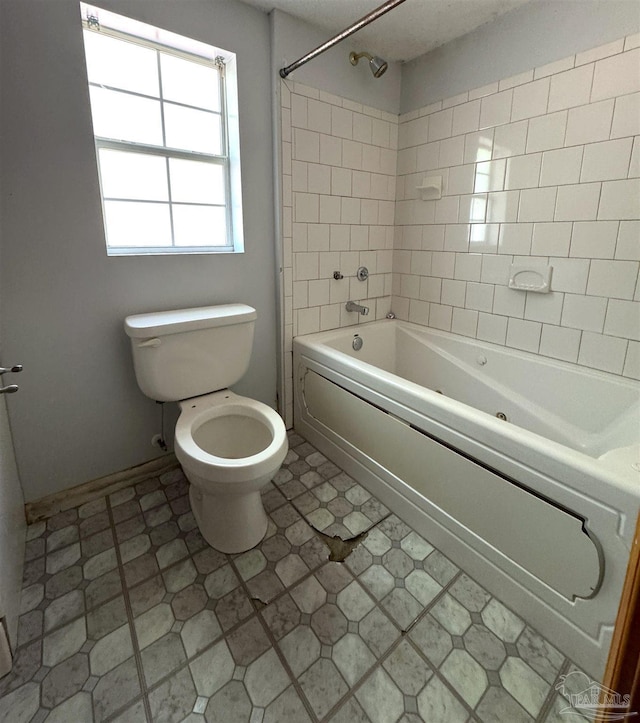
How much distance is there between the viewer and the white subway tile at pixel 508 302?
196 centimetres

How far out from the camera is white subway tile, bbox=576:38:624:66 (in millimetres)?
1486

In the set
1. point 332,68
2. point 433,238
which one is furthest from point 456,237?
point 332,68

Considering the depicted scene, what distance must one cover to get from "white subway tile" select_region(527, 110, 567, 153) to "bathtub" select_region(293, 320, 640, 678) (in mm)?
962

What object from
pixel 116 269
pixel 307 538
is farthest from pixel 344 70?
pixel 307 538

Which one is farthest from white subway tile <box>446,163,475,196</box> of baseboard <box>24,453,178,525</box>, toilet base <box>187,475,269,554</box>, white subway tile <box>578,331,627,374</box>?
baseboard <box>24,453,178,525</box>

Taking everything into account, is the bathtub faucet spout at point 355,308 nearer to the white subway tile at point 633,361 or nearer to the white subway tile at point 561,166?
the white subway tile at point 561,166

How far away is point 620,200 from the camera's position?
5.10 ft

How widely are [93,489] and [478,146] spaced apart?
254 cm

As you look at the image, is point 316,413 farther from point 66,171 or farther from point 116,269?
point 66,171

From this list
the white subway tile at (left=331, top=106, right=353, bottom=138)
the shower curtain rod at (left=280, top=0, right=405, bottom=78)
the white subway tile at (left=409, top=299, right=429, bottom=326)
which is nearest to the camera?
the shower curtain rod at (left=280, top=0, right=405, bottom=78)

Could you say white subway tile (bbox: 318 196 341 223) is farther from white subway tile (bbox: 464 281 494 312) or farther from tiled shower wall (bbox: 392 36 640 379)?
white subway tile (bbox: 464 281 494 312)

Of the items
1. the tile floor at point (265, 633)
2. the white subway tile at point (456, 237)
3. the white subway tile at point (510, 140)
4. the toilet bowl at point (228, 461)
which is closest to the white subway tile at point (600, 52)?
the white subway tile at point (510, 140)

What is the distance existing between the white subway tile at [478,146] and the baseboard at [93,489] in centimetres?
221

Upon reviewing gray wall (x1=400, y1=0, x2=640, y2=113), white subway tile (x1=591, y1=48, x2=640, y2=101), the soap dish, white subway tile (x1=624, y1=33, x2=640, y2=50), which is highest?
gray wall (x1=400, y1=0, x2=640, y2=113)
